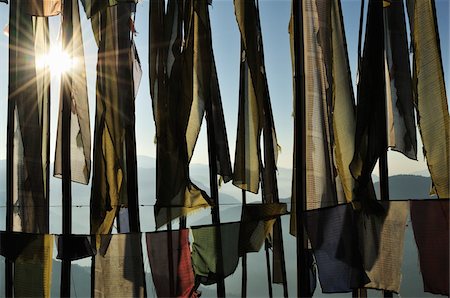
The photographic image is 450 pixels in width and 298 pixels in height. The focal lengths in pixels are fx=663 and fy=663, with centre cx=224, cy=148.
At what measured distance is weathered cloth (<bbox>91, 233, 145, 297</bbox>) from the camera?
4555mm

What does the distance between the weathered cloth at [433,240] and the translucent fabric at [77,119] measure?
8.57 ft

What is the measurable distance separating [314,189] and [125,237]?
1.33 meters

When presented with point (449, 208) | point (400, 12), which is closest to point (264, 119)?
point (400, 12)

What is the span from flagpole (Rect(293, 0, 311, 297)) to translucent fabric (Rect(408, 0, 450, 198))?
73 centimetres

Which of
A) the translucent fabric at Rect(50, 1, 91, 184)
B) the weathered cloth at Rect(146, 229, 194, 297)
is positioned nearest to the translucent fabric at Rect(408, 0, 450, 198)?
the weathered cloth at Rect(146, 229, 194, 297)

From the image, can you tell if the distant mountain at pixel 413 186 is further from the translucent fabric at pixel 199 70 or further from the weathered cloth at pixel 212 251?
the translucent fabric at pixel 199 70

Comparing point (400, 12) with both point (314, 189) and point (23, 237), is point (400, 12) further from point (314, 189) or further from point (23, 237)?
point (23, 237)

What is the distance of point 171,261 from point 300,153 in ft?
3.81

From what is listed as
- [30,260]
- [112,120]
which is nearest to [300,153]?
[112,120]

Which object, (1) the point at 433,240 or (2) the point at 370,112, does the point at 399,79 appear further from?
(1) the point at 433,240

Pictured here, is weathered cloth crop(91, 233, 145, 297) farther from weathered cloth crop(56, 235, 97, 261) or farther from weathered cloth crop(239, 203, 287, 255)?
weathered cloth crop(239, 203, 287, 255)

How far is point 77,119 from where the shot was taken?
523cm

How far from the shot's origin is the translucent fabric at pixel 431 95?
4.04m

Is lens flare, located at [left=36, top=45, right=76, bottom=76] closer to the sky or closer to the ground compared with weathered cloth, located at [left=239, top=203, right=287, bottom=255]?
closer to the sky
